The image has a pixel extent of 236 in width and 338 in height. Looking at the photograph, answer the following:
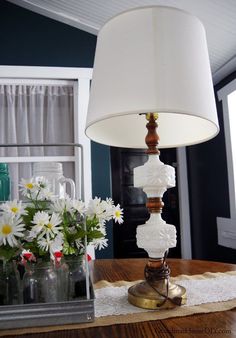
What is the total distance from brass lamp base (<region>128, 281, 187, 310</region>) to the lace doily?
0.05ft

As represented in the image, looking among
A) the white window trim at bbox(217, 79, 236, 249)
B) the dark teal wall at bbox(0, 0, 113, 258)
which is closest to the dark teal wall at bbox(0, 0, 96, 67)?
the dark teal wall at bbox(0, 0, 113, 258)

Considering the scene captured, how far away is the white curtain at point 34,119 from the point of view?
232cm

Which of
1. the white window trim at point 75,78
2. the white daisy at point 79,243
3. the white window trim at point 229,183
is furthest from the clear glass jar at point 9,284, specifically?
the white window trim at point 229,183

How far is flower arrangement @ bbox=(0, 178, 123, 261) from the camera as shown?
1.79 feet

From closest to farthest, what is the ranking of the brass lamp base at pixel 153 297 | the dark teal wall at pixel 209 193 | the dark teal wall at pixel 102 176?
the brass lamp base at pixel 153 297, the dark teal wall at pixel 102 176, the dark teal wall at pixel 209 193

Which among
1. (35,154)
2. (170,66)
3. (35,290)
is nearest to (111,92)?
(170,66)

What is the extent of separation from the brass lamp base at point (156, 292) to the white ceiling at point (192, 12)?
68.4 inches

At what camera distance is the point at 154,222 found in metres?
0.71

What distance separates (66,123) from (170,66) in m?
1.90

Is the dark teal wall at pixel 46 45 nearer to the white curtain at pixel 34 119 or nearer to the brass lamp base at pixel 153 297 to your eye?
the white curtain at pixel 34 119

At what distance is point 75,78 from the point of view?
2.37 m

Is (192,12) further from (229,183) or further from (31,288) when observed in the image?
(31,288)

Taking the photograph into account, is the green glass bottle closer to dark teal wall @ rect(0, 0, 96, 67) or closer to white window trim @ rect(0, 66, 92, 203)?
white window trim @ rect(0, 66, 92, 203)

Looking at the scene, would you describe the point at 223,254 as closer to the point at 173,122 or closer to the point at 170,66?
the point at 173,122
